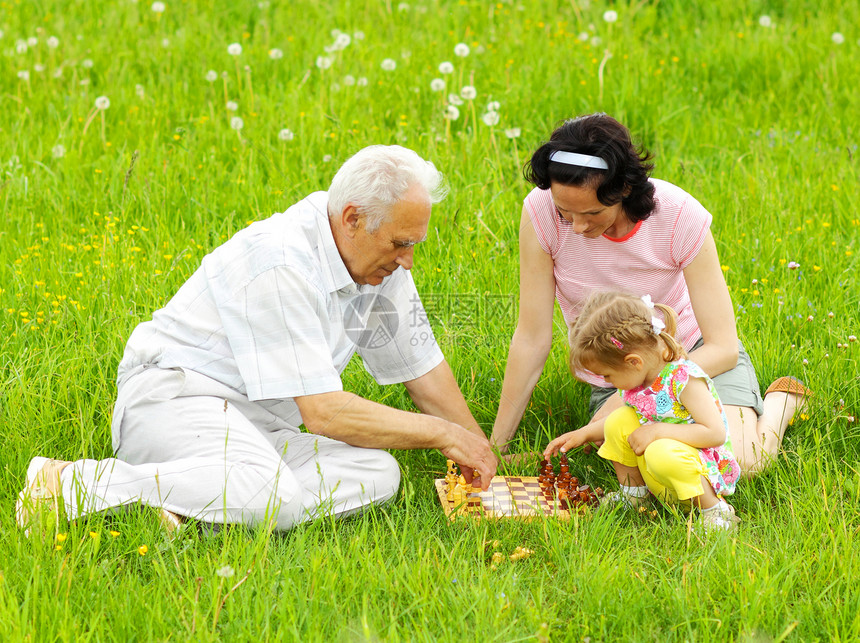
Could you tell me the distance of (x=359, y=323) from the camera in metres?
3.77

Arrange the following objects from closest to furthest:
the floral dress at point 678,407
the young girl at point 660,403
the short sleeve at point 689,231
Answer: the young girl at point 660,403, the floral dress at point 678,407, the short sleeve at point 689,231

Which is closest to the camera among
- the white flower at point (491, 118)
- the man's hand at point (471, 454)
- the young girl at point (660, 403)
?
the young girl at point (660, 403)

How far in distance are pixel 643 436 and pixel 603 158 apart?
102 centimetres

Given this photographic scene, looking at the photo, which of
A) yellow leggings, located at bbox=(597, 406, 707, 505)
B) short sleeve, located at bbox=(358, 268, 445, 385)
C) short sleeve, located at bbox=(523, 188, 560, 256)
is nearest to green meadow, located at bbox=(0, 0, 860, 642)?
yellow leggings, located at bbox=(597, 406, 707, 505)

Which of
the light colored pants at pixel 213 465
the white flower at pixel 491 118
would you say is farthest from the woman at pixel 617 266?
the white flower at pixel 491 118

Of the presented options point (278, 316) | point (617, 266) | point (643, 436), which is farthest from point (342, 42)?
point (643, 436)

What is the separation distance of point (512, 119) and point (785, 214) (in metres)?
1.95

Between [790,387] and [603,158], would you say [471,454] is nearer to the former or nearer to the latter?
[603,158]

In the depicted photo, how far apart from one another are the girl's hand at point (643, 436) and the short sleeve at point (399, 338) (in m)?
0.93

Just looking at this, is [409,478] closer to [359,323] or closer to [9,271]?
[359,323]

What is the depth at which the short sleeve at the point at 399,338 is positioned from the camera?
3.79m

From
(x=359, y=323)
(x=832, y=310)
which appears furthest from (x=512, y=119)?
(x=359, y=323)

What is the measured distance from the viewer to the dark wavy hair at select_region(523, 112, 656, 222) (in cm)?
339

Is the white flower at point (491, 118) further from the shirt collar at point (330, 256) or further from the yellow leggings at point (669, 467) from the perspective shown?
the yellow leggings at point (669, 467)
